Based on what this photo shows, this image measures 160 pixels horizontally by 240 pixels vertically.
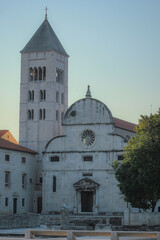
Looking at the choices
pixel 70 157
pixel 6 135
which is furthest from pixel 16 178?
pixel 6 135

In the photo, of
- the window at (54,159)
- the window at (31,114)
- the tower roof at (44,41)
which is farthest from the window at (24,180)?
the tower roof at (44,41)

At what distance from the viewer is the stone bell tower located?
84.1 metres

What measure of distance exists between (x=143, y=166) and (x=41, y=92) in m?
34.9

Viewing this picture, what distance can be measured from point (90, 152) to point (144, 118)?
22.0 metres

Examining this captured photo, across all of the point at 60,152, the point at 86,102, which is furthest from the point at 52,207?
the point at 86,102

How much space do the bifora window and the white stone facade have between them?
7967 mm

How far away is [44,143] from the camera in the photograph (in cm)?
8331

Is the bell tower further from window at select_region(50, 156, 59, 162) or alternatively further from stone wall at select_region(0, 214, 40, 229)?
stone wall at select_region(0, 214, 40, 229)

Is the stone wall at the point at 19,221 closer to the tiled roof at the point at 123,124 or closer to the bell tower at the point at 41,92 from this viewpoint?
the bell tower at the point at 41,92

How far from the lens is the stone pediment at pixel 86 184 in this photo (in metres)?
75.8

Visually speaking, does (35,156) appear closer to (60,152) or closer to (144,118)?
(60,152)

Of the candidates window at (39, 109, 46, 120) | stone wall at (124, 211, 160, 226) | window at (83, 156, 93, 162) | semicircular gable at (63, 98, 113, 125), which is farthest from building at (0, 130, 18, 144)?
stone wall at (124, 211, 160, 226)

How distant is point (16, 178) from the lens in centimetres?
A: 7619

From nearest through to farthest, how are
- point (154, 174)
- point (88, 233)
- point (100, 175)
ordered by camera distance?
point (88, 233), point (154, 174), point (100, 175)
